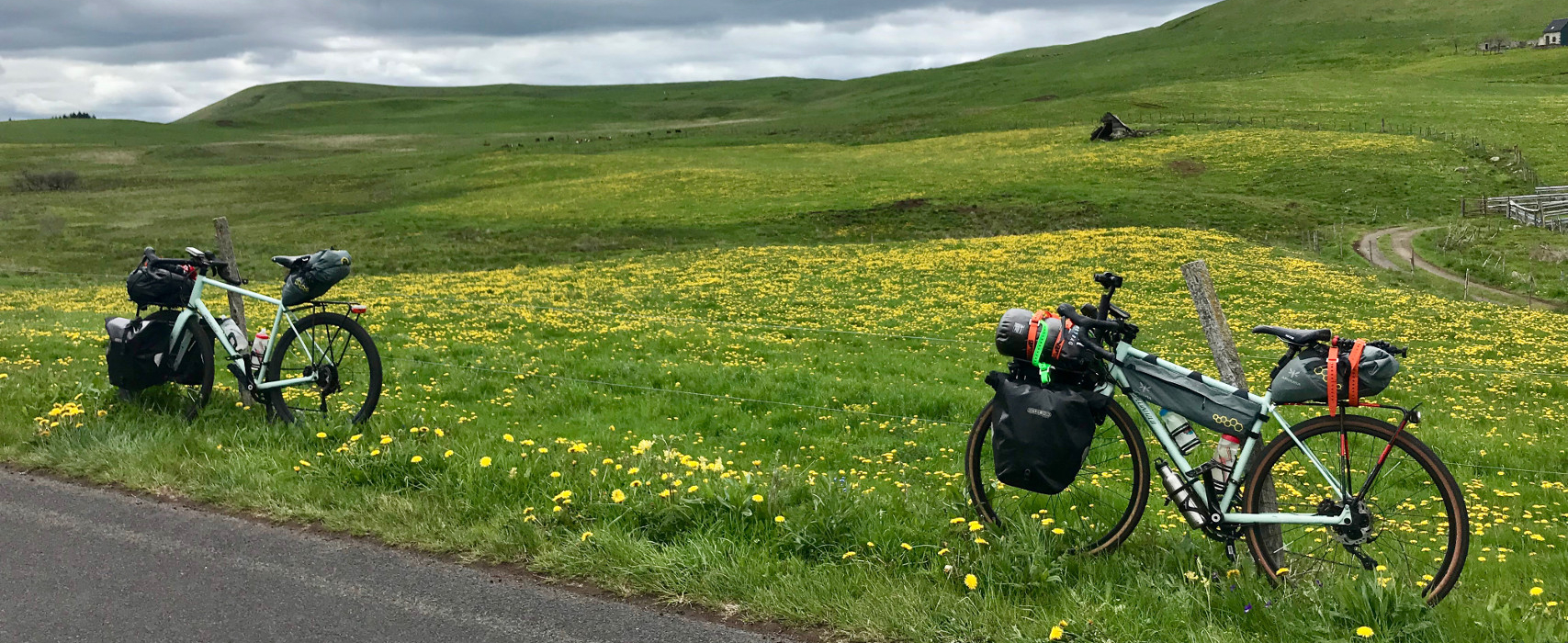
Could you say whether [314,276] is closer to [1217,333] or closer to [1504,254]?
[1217,333]

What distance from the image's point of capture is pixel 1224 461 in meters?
5.83

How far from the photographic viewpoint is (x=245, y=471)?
761 cm

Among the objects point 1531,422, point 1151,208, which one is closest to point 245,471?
point 1531,422

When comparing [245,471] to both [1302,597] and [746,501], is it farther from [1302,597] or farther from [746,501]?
[1302,597]

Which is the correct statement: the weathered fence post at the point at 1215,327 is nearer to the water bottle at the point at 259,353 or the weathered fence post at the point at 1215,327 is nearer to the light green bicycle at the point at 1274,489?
the light green bicycle at the point at 1274,489

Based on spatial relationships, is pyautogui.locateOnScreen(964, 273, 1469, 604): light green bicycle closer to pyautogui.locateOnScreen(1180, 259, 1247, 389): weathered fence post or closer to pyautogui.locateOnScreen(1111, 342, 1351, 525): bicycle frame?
pyautogui.locateOnScreen(1111, 342, 1351, 525): bicycle frame

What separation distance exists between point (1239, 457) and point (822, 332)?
17.9 meters

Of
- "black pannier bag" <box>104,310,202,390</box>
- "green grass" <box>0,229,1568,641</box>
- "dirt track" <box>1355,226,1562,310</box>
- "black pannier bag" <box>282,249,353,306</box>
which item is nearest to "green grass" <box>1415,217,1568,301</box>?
"dirt track" <box>1355,226,1562,310</box>

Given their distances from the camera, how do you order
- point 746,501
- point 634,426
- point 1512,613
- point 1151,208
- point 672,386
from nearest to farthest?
point 1512,613 → point 746,501 → point 634,426 → point 672,386 → point 1151,208

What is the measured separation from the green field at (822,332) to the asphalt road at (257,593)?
0.31 meters

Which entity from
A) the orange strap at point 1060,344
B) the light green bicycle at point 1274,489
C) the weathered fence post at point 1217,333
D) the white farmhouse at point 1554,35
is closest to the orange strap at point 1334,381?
the light green bicycle at point 1274,489

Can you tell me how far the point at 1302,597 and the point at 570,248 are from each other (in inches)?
1803

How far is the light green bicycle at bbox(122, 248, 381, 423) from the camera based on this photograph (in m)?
9.16

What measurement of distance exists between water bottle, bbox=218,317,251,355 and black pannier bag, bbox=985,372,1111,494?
7524mm
